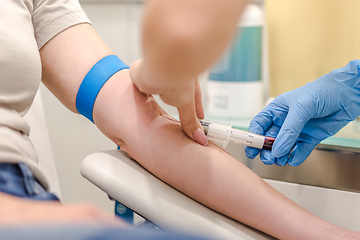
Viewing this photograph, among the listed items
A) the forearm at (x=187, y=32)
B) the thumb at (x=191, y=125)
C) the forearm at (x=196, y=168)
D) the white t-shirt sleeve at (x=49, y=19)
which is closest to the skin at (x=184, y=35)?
the forearm at (x=187, y=32)

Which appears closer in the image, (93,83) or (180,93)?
(180,93)

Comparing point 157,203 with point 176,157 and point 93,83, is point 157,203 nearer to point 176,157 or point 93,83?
point 176,157

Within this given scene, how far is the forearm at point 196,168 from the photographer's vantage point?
60cm

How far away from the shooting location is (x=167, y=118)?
674 millimetres

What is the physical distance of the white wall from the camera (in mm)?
1360

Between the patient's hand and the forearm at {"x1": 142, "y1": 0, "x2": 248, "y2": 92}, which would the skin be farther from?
the patient's hand

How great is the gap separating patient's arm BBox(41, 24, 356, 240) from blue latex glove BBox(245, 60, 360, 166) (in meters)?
0.12

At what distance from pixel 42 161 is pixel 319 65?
99 cm

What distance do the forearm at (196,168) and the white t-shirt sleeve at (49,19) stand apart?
7.2 inches

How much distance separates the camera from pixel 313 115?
2.40ft

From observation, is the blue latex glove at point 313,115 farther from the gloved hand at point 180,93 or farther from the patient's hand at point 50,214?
the patient's hand at point 50,214

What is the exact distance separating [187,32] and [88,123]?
4.08ft

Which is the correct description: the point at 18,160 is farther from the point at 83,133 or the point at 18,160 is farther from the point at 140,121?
the point at 83,133

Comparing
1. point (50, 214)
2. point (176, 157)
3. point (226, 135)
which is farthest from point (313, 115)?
point (50, 214)
